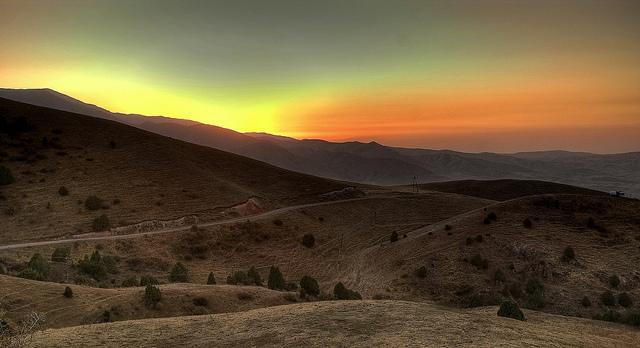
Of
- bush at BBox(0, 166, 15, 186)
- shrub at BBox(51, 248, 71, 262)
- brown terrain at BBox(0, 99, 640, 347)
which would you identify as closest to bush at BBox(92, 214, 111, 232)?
brown terrain at BBox(0, 99, 640, 347)

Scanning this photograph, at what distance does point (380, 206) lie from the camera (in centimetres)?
8381

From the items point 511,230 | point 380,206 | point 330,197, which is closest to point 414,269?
point 511,230

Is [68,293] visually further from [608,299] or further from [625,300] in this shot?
[625,300]

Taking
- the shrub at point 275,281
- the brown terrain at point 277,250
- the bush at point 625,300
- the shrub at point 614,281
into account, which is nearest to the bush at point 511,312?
the brown terrain at point 277,250

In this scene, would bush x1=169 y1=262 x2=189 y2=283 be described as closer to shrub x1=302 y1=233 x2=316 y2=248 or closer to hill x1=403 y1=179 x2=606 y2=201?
shrub x1=302 y1=233 x2=316 y2=248

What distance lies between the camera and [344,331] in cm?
1628

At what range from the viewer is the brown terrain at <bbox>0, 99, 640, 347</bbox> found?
1803 cm

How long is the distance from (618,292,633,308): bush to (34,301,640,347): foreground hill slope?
12865mm

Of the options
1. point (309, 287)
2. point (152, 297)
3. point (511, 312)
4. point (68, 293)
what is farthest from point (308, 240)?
point (511, 312)

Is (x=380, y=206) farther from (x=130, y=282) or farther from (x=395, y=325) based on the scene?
(x=395, y=325)

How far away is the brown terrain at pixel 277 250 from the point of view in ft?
59.2

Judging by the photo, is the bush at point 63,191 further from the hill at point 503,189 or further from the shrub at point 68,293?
the hill at point 503,189

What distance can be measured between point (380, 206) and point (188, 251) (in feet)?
144

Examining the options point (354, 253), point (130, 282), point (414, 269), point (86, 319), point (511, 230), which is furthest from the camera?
point (354, 253)
